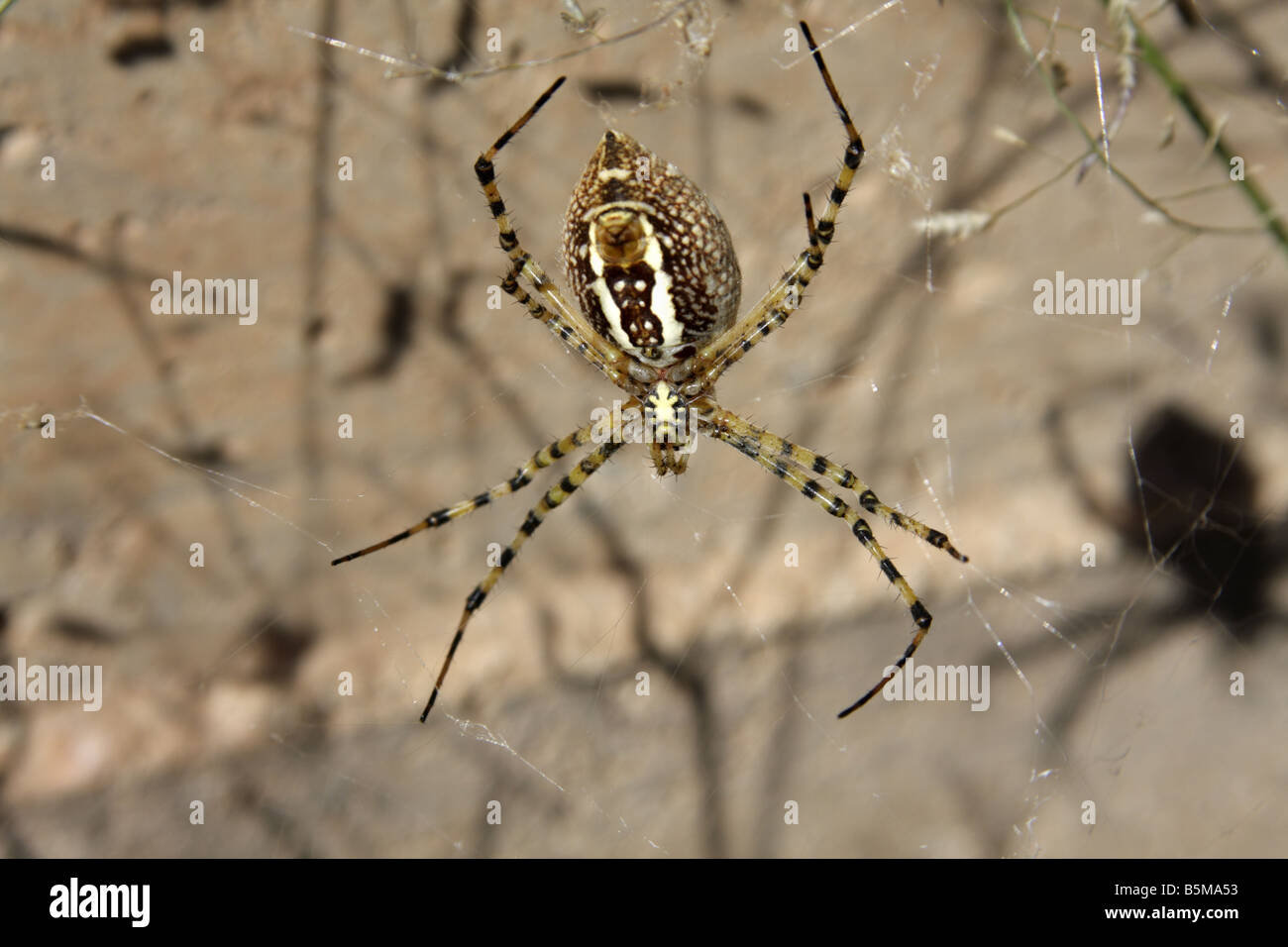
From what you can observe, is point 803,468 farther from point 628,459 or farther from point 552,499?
point 628,459

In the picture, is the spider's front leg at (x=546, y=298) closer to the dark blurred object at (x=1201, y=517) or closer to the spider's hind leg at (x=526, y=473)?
the spider's hind leg at (x=526, y=473)

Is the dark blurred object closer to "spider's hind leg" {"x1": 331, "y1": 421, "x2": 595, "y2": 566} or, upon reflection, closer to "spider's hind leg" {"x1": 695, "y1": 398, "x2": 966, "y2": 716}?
"spider's hind leg" {"x1": 695, "y1": 398, "x2": 966, "y2": 716}

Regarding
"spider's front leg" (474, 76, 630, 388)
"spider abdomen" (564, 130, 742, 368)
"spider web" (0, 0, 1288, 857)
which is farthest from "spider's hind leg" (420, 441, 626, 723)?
"spider web" (0, 0, 1288, 857)

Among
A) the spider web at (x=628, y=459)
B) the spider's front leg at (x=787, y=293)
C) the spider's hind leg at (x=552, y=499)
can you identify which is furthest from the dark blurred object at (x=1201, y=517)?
the spider's hind leg at (x=552, y=499)

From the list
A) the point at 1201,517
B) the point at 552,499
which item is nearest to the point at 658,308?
the point at 552,499

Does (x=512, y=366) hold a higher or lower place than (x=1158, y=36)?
lower

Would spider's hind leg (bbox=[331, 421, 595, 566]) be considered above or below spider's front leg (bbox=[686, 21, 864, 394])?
below

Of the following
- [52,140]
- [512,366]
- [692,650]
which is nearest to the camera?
[52,140]

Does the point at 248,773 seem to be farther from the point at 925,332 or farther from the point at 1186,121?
the point at 1186,121
